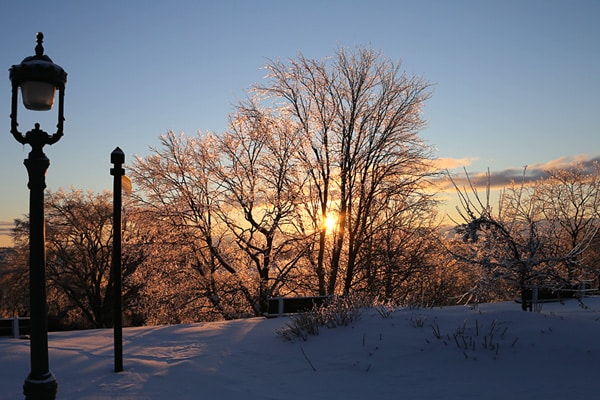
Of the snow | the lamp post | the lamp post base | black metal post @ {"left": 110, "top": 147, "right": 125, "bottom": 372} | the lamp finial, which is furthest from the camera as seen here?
black metal post @ {"left": 110, "top": 147, "right": 125, "bottom": 372}

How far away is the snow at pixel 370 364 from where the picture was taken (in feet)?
21.7

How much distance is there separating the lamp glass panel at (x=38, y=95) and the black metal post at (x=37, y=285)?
0.22m

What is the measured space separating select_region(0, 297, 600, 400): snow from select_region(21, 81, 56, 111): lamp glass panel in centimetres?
385

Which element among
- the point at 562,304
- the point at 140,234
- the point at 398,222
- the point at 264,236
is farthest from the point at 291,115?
the point at 562,304

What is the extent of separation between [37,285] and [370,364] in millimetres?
4750

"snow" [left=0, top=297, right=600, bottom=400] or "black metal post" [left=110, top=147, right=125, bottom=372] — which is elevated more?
"black metal post" [left=110, top=147, right=125, bottom=372]

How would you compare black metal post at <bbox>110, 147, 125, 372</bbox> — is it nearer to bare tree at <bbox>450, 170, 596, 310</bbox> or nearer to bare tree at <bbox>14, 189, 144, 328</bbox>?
bare tree at <bbox>450, 170, 596, 310</bbox>

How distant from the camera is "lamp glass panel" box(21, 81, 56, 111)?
5.32 m

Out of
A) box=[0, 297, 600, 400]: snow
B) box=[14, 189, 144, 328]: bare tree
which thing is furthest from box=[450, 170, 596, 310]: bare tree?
box=[14, 189, 144, 328]: bare tree

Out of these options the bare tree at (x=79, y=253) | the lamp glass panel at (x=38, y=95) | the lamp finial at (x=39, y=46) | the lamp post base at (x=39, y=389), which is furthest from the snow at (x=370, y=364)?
the bare tree at (x=79, y=253)

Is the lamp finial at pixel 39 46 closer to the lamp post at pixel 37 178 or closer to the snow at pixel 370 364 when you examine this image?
the lamp post at pixel 37 178

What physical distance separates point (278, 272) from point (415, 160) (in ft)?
28.6

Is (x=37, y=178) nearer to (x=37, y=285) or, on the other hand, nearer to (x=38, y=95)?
(x=38, y=95)

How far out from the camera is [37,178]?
544cm
